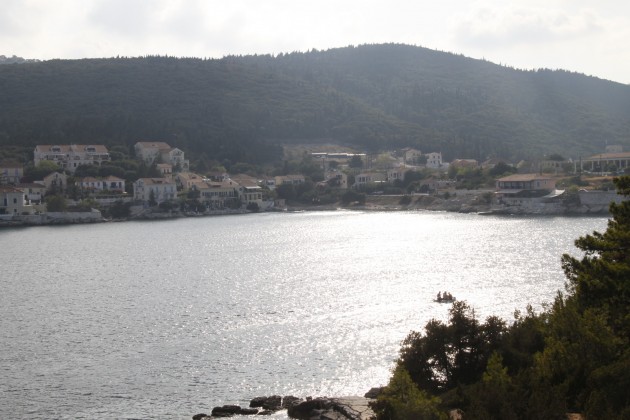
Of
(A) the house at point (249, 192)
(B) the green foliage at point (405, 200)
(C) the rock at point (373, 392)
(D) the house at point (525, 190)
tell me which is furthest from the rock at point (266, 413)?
(A) the house at point (249, 192)

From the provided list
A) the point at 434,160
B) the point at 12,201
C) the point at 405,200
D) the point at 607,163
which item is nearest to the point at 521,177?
the point at 405,200

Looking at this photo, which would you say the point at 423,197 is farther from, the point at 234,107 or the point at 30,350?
the point at 30,350

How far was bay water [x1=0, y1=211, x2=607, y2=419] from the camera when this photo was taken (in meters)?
22.5

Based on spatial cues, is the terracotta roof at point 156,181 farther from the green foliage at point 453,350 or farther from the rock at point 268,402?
the green foliage at point 453,350

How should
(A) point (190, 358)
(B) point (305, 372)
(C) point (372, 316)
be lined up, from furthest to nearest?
(C) point (372, 316) < (A) point (190, 358) < (B) point (305, 372)

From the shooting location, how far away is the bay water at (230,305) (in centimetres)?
2253

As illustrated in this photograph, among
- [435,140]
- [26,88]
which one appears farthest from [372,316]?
[26,88]

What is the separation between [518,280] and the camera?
37906mm

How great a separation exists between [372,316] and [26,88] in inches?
4746

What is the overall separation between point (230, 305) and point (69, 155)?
6827 centimetres

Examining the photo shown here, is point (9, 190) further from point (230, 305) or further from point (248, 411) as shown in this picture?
point (248, 411)

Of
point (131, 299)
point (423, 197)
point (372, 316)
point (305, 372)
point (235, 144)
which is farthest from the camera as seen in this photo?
point (235, 144)

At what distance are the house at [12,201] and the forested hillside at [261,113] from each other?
21752mm

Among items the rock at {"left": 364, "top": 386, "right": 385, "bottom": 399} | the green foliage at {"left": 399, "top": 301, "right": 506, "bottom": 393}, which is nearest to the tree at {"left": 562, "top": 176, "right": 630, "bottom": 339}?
the green foliage at {"left": 399, "top": 301, "right": 506, "bottom": 393}
